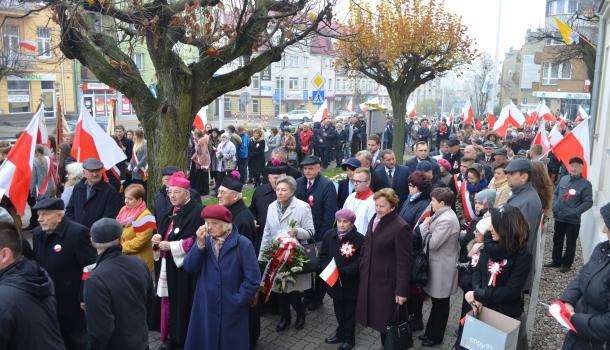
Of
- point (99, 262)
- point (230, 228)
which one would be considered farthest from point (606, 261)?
point (99, 262)

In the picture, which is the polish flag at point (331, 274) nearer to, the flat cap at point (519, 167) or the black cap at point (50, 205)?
the flat cap at point (519, 167)

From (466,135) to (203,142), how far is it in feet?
27.1

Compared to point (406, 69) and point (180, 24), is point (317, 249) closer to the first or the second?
point (180, 24)

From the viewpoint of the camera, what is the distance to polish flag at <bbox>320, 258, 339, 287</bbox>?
17.4ft

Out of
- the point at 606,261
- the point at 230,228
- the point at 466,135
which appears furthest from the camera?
the point at 466,135

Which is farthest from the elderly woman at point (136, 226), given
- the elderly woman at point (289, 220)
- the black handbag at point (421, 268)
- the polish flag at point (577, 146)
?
the polish flag at point (577, 146)

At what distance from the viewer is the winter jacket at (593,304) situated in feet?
11.4

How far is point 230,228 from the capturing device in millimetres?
4562

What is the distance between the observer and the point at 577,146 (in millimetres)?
8164

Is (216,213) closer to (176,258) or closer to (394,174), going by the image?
(176,258)

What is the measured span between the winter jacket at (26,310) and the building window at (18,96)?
41.7 meters

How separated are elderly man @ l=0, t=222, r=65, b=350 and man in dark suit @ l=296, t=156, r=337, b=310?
3.75m

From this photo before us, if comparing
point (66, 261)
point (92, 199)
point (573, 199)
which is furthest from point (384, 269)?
point (573, 199)

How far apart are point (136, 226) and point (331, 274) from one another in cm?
217
